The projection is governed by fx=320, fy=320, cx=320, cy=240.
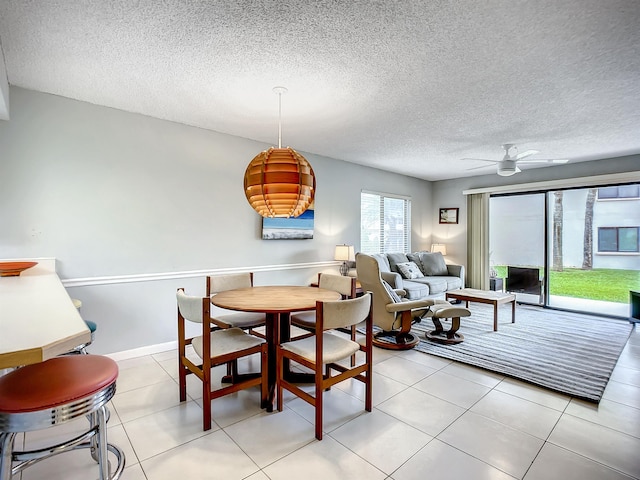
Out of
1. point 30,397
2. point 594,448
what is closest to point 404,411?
point 594,448

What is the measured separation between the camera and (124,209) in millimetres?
3230

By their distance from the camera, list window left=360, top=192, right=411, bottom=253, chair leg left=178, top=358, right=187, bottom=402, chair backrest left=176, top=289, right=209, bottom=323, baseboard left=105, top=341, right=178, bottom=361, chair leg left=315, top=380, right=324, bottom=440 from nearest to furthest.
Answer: chair leg left=315, top=380, right=324, bottom=440 < chair backrest left=176, top=289, right=209, bottom=323 < chair leg left=178, top=358, right=187, bottom=402 < baseboard left=105, top=341, right=178, bottom=361 < window left=360, top=192, right=411, bottom=253

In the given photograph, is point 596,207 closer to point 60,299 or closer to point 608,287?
point 608,287

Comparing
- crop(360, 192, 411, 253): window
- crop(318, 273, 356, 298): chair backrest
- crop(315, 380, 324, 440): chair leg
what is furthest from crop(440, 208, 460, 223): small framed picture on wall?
crop(315, 380, 324, 440): chair leg

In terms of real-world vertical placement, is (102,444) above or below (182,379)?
above

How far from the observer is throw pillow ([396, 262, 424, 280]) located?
5562 mm

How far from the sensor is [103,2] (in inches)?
67.1

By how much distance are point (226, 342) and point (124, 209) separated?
1.89 metres

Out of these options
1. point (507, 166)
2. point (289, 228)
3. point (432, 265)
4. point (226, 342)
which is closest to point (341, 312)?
point (226, 342)

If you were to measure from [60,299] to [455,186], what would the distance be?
6980mm

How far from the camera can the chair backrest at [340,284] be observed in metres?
3.00

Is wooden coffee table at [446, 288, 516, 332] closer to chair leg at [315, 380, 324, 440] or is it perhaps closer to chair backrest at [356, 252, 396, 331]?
chair backrest at [356, 252, 396, 331]

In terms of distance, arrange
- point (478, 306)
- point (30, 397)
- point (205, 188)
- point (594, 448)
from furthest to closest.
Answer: point (478, 306) < point (205, 188) < point (594, 448) < point (30, 397)

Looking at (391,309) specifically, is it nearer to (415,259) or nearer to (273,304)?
(273,304)
